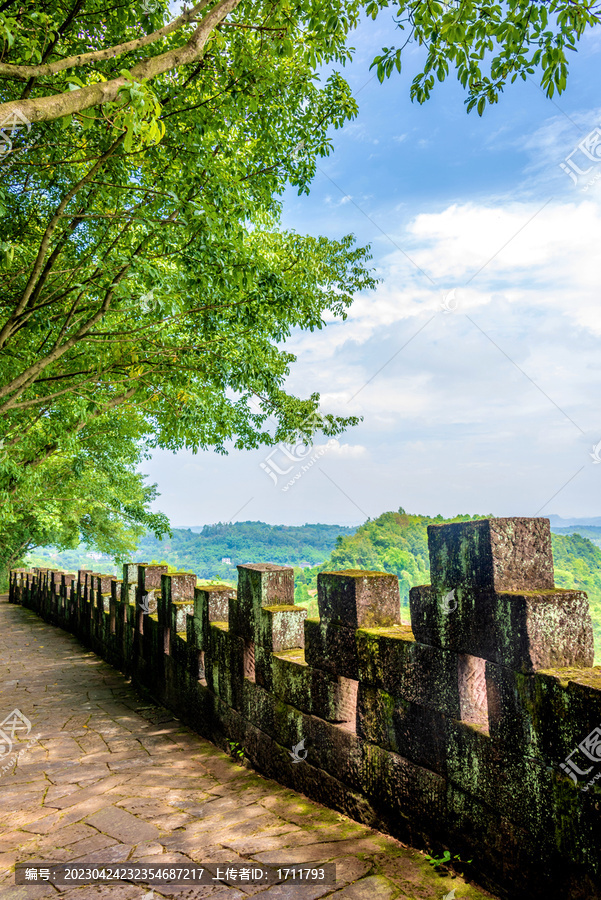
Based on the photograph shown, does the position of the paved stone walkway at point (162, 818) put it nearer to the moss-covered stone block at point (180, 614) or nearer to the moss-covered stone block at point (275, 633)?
the moss-covered stone block at point (275, 633)

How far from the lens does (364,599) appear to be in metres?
2.70

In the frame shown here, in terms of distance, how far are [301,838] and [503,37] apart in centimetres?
582

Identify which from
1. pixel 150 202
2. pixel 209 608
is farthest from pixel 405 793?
pixel 150 202

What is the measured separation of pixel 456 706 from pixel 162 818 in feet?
6.28

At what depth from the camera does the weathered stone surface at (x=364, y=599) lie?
2.69m

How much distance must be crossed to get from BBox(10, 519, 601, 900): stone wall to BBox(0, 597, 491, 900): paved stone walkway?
175 mm

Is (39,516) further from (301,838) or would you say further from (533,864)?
(533,864)

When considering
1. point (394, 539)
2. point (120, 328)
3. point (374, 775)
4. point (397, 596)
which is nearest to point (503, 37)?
point (397, 596)

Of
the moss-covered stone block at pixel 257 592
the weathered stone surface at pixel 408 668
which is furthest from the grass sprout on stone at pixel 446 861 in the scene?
the moss-covered stone block at pixel 257 592

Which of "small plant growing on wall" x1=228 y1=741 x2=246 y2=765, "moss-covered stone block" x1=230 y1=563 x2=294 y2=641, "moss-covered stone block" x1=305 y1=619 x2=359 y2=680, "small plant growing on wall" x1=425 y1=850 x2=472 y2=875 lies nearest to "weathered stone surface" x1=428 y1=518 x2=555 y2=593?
"moss-covered stone block" x1=305 y1=619 x2=359 y2=680

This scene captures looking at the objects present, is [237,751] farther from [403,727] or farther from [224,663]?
[403,727]

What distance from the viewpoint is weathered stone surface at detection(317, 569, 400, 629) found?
106 inches

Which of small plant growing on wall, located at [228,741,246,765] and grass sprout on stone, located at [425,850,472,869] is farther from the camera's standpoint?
small plant growing on wall, located at [228,741,246,765]

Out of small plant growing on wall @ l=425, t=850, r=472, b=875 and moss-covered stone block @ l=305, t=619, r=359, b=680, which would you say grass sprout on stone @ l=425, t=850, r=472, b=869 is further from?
moss-covered stone block @ l=305, t=619, r=359, b=680
